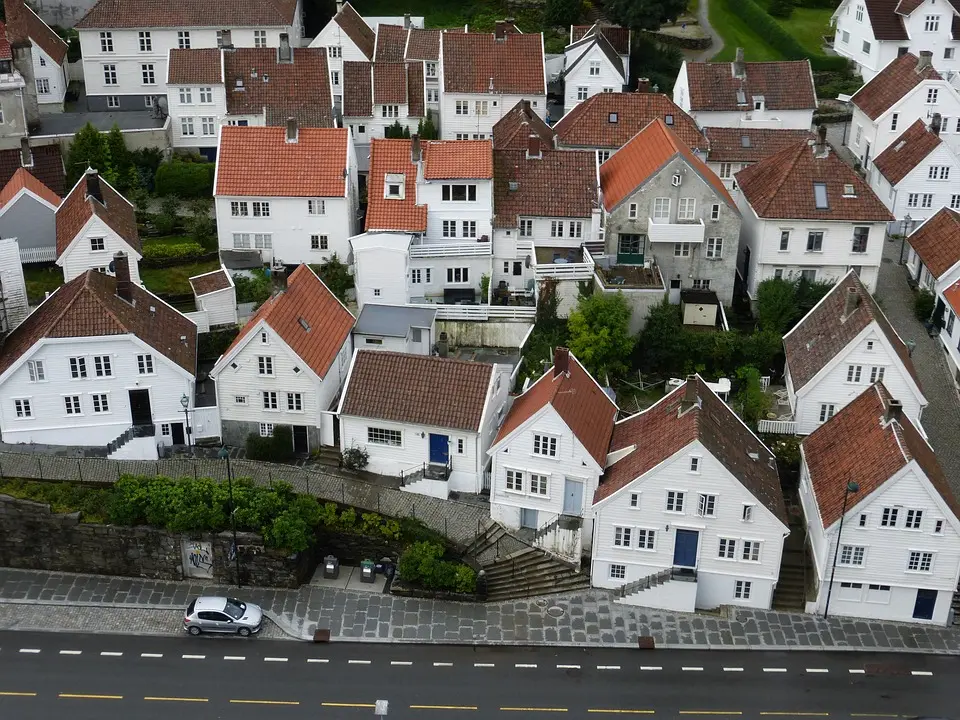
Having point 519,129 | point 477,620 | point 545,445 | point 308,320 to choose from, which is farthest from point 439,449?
point 519,129

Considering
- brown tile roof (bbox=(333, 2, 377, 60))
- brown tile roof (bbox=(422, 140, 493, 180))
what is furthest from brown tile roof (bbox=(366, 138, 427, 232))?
brown tile roof (bbox=(333, 2, 377, 60))

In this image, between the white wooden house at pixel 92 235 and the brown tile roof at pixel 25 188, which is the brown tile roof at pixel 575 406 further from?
the brown tile roof at pixel 25 188

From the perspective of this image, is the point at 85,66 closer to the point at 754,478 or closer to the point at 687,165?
the point at 687,165

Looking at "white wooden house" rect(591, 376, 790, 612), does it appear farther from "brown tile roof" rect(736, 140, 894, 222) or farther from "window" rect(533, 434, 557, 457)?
"brown tile roof" rect(736, 140, 894, 222)

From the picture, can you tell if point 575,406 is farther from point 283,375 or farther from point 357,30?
point 357,30

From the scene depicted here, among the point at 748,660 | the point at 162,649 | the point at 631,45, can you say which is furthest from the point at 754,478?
the point at 631,45
